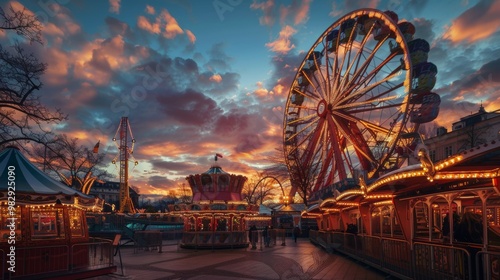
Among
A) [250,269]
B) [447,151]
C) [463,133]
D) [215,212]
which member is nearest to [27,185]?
[250,269]

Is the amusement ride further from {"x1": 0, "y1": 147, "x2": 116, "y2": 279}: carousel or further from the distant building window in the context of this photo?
{"x1": 0, "y1": 147, "x2": 116, "y2": 279}: carousel

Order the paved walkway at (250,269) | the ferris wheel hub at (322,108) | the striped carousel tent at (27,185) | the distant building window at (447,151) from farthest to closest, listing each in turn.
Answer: the distant building window at (447,151)
the ferris wheel hub at (322,108)
the paved walkway at (250,269)
the striped carousel tent at (27,185)

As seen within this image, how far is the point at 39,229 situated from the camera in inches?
456

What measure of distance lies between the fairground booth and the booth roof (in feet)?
43.4

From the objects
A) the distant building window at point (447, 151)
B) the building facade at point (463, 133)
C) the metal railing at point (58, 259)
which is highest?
the building facade at point (463, 133)

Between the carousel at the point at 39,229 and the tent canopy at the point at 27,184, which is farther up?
the tent canopy at the point at 27,184

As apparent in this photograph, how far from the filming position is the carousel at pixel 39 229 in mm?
10547

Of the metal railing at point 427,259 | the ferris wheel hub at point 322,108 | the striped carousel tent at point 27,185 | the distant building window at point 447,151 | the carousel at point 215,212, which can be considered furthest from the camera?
the distant building window at point 447,151

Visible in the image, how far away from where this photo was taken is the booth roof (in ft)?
35.5

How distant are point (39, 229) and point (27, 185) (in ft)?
4.61

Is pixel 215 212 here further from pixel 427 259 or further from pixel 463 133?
pixel 463 133

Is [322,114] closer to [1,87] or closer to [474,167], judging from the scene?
[1,87]

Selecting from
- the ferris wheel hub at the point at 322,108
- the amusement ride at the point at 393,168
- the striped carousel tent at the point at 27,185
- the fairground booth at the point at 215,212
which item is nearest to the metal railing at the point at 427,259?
the amusement ride at the point at 393,168

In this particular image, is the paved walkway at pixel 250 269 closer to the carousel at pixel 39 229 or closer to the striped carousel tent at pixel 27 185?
the carousel at pixel 39 229
